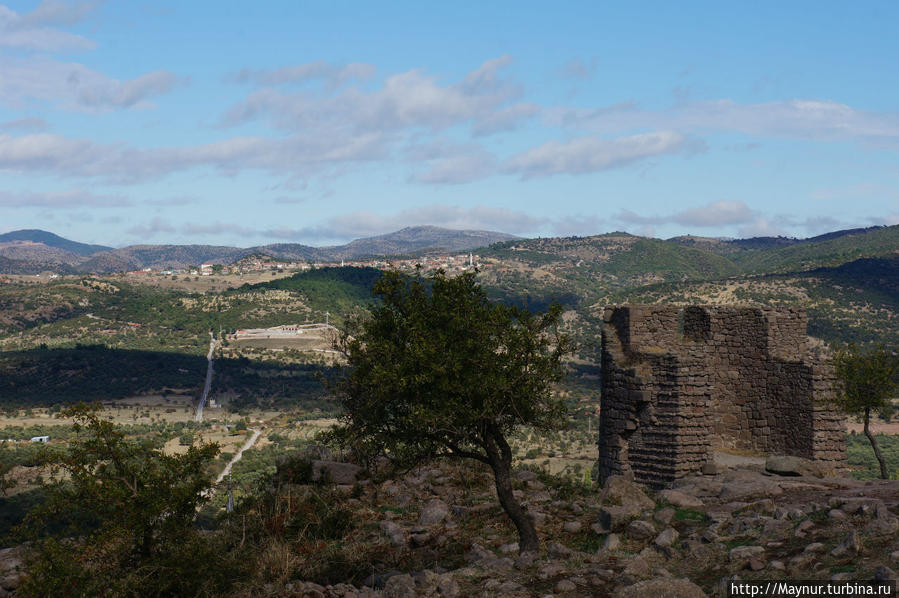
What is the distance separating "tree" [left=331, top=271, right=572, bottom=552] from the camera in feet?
39.8

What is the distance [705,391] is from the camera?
1633cm

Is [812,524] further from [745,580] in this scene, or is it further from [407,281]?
[407,281]

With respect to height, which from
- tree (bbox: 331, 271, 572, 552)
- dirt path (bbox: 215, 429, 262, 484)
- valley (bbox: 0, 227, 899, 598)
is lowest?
dirt path (bbox: 215, 429, 262, 484)

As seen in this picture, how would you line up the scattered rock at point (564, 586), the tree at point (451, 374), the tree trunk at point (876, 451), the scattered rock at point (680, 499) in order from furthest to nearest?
the tree trunk at point (876, 451) → the scattered rock at point (680, 499) → the tree at point (451, 374) → the scattered rock at point (564, 586)

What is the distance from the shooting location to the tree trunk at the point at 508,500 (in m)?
12.5

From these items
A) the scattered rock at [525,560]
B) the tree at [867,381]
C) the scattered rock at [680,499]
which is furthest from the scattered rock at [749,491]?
the tree at [867,381]

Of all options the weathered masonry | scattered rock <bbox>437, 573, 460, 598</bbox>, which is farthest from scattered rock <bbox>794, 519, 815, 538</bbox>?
the weathered masonry

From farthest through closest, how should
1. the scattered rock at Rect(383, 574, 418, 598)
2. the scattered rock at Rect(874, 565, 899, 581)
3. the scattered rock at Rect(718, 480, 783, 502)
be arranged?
the scattered rock at Rect(718, 480, 783, 502) < the scattered rock at Rect(383, 574, 418, 598) < the scattered rock at Rect(874, 565, 899, 581)

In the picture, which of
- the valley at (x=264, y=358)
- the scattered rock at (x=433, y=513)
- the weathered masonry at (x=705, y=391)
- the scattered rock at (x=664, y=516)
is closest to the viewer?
the scattered rock at (x=664, y=516)

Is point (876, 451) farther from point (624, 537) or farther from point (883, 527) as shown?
point (883, 527)

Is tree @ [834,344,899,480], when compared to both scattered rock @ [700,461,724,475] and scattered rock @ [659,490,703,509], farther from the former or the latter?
scattered rock @ [659,490,703,509]

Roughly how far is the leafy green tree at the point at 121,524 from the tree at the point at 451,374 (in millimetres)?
3202

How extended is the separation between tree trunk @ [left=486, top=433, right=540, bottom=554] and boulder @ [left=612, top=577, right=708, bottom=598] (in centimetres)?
341

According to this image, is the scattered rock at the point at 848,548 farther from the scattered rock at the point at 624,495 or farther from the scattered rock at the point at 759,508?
the scattered rock at the point at 624,495
